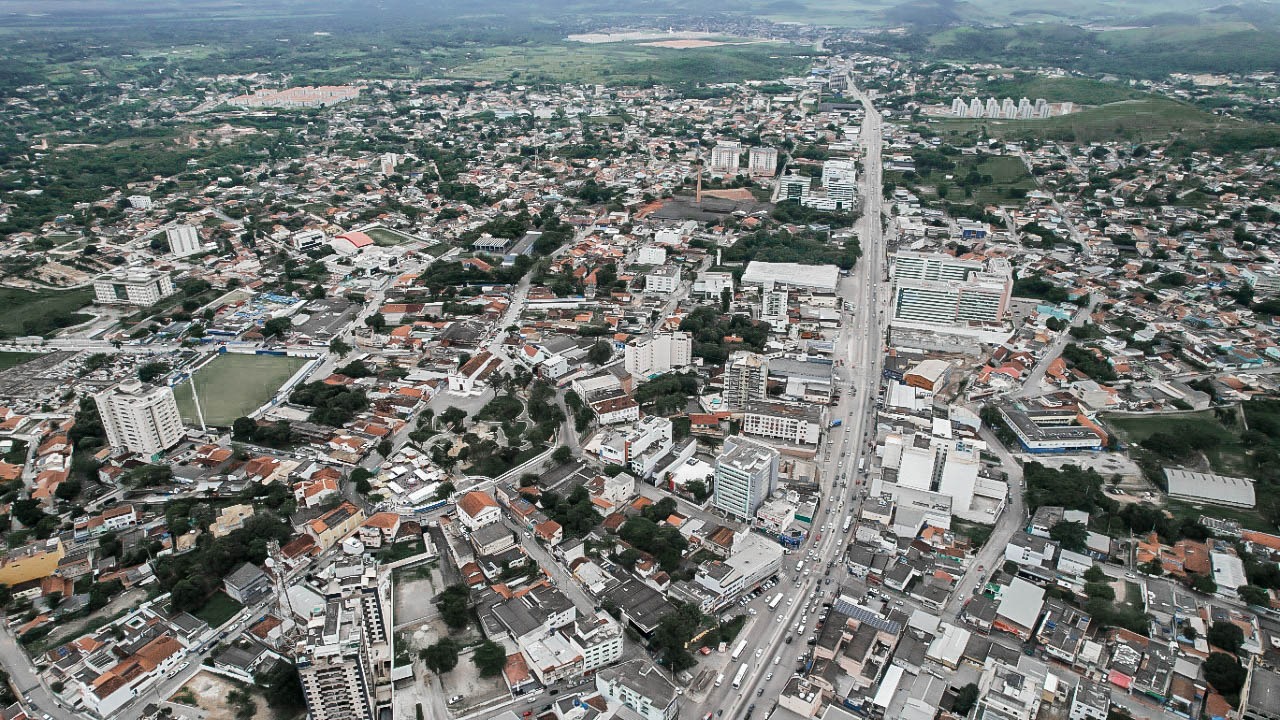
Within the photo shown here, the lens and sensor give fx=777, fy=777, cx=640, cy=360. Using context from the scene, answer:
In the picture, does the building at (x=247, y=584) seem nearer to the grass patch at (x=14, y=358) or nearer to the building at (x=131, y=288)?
the grass patch at (x=14, y=358)

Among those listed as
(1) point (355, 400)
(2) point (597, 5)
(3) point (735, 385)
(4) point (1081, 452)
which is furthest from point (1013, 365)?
(2) point (597, 5)

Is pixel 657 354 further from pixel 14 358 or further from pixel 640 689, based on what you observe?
pixel 14 358

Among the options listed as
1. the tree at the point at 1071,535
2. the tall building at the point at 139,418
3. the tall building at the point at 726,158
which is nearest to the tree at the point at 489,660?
the tree at the point at 1071,535

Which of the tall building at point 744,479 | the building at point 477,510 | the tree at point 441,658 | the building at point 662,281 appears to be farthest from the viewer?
the building at point 662,281

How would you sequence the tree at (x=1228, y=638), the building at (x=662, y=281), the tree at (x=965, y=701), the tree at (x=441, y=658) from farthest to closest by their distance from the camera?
the building at (x=662, y=281), the tree at (x=1228, y=638), the tree at (x=441, y=658), the tree at (x=965, y=701)

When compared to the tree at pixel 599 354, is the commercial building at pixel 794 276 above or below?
above
